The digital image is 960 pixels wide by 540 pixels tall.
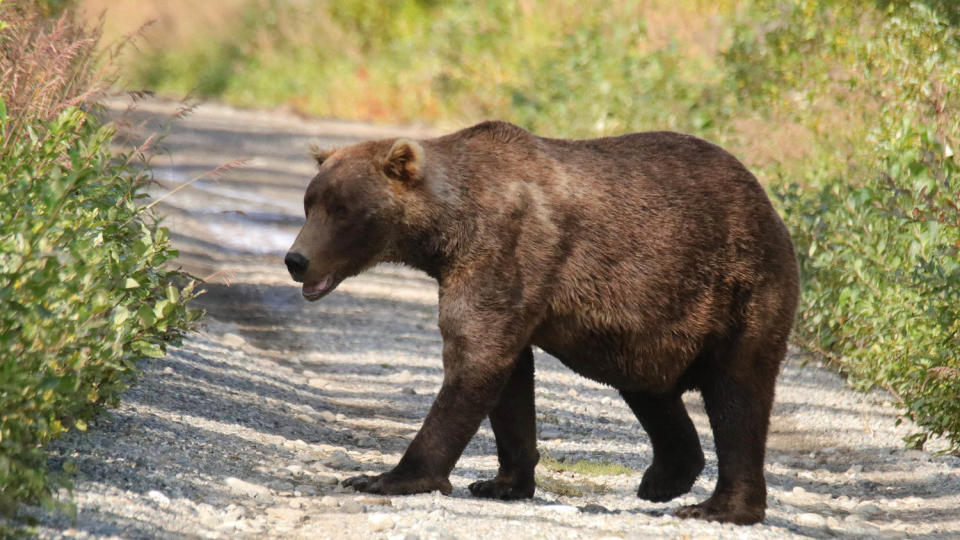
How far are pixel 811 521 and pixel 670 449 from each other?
78 centimetres

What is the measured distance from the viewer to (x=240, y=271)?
1117 centimetres

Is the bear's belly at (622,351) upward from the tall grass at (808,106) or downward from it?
downward

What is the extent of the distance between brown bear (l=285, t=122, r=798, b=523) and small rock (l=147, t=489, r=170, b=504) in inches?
36.9

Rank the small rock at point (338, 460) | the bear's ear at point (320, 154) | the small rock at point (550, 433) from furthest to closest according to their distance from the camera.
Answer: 1. the small rock at point (550, 433)
2. the small rock at point (338, 460)
3. the bear's ear at point (320, 154)

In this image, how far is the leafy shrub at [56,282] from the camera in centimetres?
433

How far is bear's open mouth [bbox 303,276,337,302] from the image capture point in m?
5.55

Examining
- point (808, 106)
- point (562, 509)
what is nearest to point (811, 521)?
point (562, 509)

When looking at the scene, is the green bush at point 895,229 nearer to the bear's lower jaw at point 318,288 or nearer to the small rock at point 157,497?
the bear's lower jaw at point 318,288

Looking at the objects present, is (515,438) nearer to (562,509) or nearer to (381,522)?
(562,509)

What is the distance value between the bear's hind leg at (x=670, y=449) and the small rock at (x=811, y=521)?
0.55 m

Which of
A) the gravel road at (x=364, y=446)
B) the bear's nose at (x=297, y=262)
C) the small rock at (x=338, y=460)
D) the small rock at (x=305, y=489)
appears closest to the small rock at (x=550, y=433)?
the gravel road at (x=364, y=446)

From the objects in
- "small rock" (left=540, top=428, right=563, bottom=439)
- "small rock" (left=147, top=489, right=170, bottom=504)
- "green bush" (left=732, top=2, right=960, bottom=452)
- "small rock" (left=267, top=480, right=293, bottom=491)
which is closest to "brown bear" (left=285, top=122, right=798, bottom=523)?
"small rock" (left=267, top=480, right=293, bottom=491)

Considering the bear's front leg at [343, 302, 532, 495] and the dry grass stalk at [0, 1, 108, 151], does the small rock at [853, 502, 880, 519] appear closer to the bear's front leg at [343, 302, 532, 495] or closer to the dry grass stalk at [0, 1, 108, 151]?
the bear's front leg at [343, 302, 532, 495]

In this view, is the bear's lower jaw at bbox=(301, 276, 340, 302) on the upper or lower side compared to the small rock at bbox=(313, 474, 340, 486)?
upper
